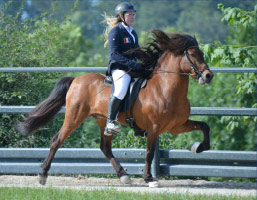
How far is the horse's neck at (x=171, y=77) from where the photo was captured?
7824 millimetres

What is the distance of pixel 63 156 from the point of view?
8828mm

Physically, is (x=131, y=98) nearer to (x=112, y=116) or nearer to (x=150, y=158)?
(x=112, y=116)

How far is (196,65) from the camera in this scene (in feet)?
25.0

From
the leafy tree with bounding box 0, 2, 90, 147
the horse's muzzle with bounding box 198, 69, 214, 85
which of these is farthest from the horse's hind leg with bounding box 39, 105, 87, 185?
the horse's muzzle with bounding box 198, 69, 214, 85

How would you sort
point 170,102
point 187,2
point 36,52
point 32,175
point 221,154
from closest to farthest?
point 170,102
point 221,154
point 32,175
point 36,52
point 187,2

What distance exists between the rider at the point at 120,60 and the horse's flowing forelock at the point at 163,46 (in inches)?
7.7

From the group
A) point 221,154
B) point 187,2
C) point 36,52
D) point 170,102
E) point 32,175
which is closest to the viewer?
point 170,102

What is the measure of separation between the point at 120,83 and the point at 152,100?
0.49m

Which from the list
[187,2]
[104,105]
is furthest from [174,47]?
[187,2]

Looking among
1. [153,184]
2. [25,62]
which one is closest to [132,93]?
[153,184]

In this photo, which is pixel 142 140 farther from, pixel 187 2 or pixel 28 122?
pixel 187 2

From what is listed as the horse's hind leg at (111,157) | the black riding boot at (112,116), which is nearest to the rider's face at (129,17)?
the black riding boot at (112,116)

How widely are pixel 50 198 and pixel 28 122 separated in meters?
1.92

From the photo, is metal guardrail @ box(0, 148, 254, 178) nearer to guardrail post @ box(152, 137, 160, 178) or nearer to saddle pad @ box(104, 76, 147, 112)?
guardrail post @ box(152, 137, 160, 178)
